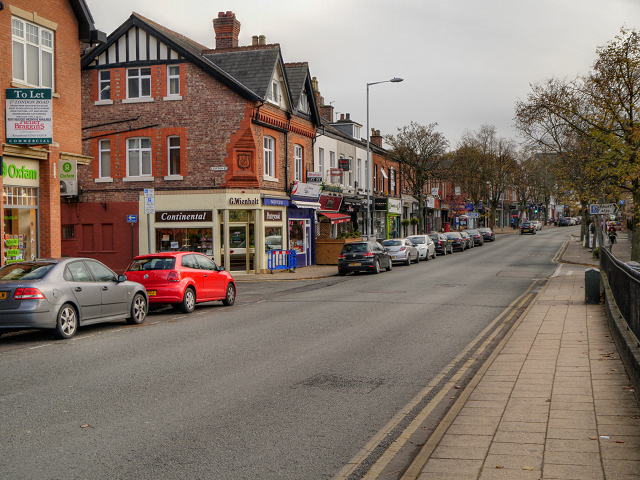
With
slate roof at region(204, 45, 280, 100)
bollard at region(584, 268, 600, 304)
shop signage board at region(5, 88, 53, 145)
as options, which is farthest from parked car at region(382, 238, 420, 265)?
shop signage board at region(5, 88, 53, 145)

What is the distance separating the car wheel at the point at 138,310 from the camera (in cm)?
1387

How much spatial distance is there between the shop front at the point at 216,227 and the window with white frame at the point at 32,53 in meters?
11.7

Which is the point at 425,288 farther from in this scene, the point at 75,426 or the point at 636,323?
the point at 75,426

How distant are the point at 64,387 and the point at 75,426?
5.95ft

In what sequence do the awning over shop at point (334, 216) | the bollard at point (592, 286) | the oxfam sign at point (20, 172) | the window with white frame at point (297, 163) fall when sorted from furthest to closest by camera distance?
the awning over shop at point (334, 216) < the window with white frame at point (297, 163) < the oxfam sign at point (20, 172) < the bollard at point (592, 286)

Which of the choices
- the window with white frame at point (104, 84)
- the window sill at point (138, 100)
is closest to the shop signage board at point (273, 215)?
the window sill at point (138, 100)

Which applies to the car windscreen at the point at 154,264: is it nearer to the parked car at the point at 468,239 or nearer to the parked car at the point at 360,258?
the parked car at the point at 360,258

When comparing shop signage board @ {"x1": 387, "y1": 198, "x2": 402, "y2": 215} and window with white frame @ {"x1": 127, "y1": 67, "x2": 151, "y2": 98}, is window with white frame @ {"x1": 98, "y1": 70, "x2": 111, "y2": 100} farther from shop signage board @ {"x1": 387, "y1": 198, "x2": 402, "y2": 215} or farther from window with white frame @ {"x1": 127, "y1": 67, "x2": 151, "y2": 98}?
shop signage board @ {"x1": 387, "y1": 198, "x2": 402, "y2": 215}

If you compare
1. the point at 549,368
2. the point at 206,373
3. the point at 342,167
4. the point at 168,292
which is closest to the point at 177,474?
the point at 206,373

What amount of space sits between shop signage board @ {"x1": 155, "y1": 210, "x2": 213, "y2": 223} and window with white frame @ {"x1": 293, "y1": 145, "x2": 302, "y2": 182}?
636cm

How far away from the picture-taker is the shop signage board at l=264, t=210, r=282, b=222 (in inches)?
1216

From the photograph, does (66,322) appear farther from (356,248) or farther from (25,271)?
(356,248)

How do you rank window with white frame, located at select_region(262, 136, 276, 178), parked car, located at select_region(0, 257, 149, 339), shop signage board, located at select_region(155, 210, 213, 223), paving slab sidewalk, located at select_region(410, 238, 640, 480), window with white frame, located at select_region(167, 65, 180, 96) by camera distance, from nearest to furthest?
1. paving slab sidewalk, located at select_region(410, 238, 640, 480)
2. parked car, located at select_region(0, 257, 149, 339)
3. shop signage board, located at select_region(155, 210, 213, 223)
4. window with white frame, located at select_region(167, 65, 180, 96)
5. window with white frame, located at select_region(262, 136, 276, 178)

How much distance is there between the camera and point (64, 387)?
7883mm
